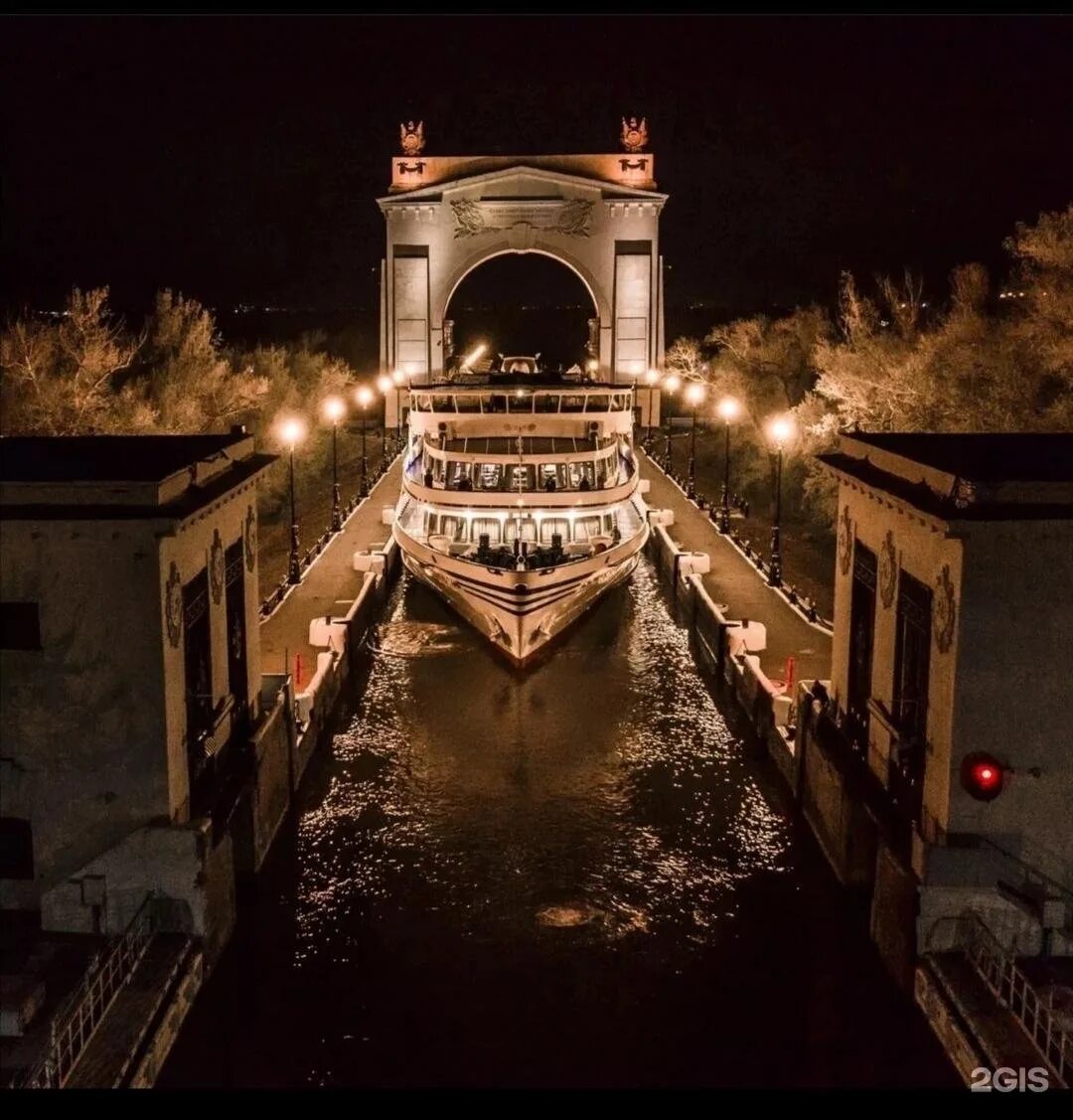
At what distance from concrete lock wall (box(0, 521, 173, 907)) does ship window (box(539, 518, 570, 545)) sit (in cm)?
1613

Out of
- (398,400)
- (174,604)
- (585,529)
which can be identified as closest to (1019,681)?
(174,604)

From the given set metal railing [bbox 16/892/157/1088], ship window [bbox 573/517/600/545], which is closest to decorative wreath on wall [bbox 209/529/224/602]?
metal railing [bbox 16/892/157/1088]

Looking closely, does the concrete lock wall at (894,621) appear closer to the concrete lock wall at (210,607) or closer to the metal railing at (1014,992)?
the metal railing at (1014,992)

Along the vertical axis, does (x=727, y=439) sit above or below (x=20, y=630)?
above

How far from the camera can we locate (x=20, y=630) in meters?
11.6

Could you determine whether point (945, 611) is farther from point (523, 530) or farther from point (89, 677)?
point (523, 530)

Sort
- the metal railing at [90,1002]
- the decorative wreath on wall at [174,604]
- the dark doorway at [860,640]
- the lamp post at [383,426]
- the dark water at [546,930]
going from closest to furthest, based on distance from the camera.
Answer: the metal railing at [90,1002] < the dark water at [546,930] < the decorative wreath on wall at [174,604] < the dark doorway at [860,640] < the lamp post at [383,426]

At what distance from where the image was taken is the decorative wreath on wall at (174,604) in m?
11.8

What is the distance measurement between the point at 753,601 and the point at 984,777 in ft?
49.9

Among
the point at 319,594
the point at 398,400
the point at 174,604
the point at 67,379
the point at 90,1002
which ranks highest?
the point at 67,379

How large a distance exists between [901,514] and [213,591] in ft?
25.0

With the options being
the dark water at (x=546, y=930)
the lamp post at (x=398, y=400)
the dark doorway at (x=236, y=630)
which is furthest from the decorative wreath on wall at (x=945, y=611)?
the lamp post at (x=398, y=400)

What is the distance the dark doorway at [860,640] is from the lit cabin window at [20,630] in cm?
906

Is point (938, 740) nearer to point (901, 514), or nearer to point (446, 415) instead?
point (901, 514)
